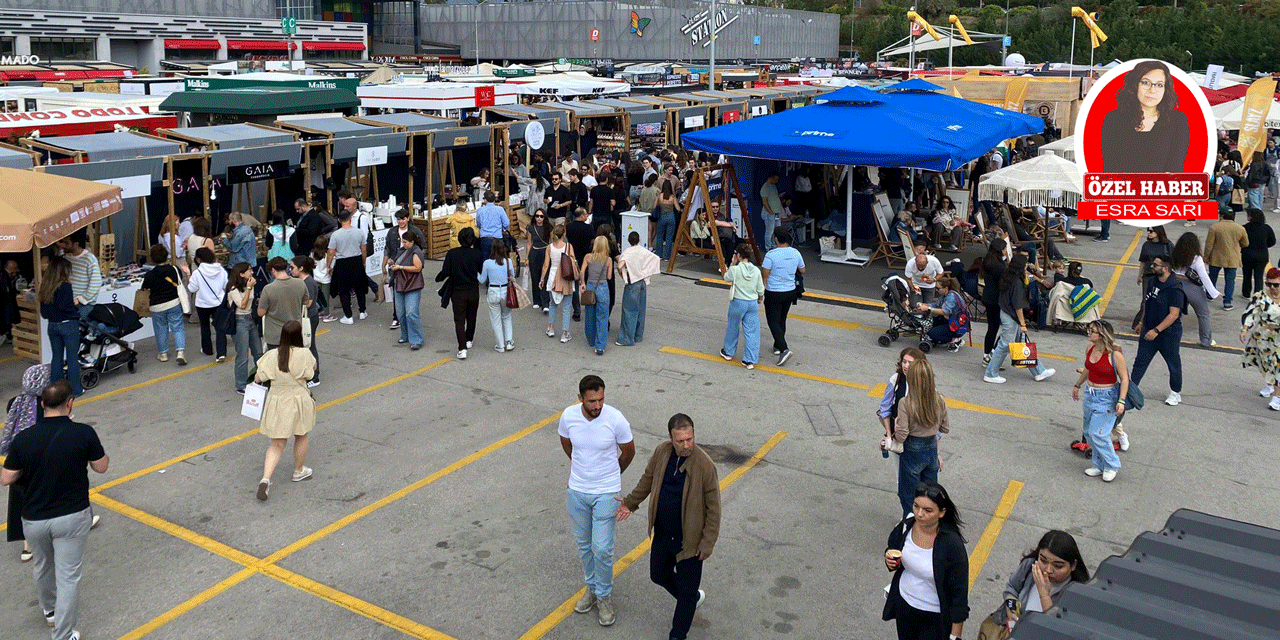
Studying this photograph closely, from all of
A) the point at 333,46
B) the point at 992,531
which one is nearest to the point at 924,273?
the point at 992,531

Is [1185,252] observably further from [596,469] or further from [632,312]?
[596,469]

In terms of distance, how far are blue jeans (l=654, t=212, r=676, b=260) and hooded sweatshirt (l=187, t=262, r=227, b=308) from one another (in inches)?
307

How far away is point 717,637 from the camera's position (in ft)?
21.5

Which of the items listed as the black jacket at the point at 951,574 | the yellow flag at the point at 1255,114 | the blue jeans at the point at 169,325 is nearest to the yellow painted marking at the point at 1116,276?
the yellow flag at the point at 1255,114

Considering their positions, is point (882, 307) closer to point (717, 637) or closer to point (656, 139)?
point (717, 637)

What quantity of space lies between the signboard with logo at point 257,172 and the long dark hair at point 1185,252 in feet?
39.7

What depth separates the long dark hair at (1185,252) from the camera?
11141 millimetres

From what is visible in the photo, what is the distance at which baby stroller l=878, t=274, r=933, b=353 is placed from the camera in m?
13.1

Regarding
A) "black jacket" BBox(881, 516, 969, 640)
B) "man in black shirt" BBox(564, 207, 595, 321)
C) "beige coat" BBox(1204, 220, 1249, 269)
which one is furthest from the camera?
"beige coat" BBox(1204, 220, 1249, 269)

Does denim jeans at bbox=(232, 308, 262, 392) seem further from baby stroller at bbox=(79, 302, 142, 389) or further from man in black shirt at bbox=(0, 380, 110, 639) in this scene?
man in black shirt at bbox=(0, 380, 110, 639)

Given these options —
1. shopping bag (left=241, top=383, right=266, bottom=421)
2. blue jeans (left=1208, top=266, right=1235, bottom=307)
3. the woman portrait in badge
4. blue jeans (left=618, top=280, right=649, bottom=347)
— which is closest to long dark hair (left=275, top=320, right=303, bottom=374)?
shopping bag (left=241, top=383, right=266, bottom=421)

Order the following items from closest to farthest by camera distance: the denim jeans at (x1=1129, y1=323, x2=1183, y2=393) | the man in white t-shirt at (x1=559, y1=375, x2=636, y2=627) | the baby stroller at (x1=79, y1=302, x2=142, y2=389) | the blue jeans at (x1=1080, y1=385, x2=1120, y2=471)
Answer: the man in white t-shirt at (x1=559, y1=375, x2=636, y2=627) < the blue jeans at (x1=1080, y1=385, x2=1120, y2=471) < the denim jeans at (x1=1129, y1=323, x2=1183, y2=393) < the baby stroller at (x1=79, y1=302, x2=142, y2=389)

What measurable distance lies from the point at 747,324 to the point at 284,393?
5348mm

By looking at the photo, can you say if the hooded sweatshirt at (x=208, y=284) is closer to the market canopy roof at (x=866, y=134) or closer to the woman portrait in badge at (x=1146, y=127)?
the market canopy roof at (x=866, y=134)
